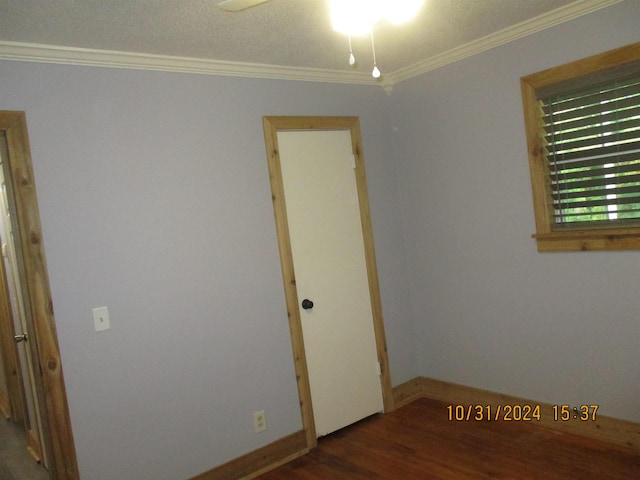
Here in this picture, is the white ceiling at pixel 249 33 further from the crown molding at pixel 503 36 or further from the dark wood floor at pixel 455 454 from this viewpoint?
the dark wood floor at pixel 455 454

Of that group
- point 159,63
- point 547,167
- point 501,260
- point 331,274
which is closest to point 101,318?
point 159,63

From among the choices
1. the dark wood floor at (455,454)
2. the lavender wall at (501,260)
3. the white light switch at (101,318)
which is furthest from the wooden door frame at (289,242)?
the white light switch at (101,318)

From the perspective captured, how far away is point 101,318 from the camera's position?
2.43 metres

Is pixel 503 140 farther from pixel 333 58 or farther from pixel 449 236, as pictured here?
pixel 333 58

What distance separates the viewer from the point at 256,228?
9.85 ft

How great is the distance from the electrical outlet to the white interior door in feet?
1.22

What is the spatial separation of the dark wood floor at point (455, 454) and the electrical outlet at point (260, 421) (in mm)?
261

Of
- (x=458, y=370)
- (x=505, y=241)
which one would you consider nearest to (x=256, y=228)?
(x=505, y=241)

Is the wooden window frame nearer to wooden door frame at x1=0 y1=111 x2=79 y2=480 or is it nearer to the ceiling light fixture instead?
the ceiling light fixture

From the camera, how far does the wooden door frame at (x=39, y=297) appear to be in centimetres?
224

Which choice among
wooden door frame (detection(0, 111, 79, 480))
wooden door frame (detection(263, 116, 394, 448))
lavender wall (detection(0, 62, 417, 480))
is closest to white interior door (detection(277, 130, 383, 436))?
wooden door frame (detection(263, 116, 394, 448))

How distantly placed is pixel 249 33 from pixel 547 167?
1.88 m

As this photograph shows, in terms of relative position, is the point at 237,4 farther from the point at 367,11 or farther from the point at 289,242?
the point at 289,242

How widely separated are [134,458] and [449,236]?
94.5 inches
